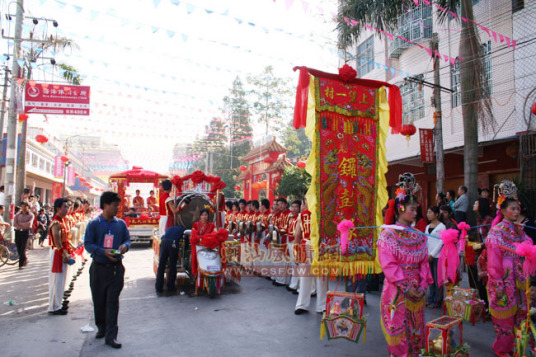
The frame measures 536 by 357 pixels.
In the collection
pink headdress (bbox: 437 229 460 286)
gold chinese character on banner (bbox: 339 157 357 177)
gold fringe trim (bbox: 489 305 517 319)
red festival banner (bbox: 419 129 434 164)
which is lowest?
gold fringe trim (bbox: 489 305 517 319)

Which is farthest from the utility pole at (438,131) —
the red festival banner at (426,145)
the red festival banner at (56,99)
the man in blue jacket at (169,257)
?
the red festival banner at (56,99)

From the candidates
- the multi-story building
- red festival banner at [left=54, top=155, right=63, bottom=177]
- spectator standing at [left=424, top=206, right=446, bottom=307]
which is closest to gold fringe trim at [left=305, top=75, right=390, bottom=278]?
spectator standing at [left=424, top=206, right=446, bottom=307]

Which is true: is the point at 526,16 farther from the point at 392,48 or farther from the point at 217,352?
the point at 217,352

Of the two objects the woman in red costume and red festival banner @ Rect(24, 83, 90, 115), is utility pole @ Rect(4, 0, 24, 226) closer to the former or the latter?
red festival banner @ Rect(24, 83, 90, 115)

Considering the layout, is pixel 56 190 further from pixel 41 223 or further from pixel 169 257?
pixel 169 257

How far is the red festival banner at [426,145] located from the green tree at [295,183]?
708 centimetres

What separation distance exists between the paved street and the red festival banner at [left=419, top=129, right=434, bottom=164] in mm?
6196

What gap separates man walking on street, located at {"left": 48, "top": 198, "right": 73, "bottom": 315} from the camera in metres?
6.02

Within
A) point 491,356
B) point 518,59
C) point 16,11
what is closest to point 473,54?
point 518,59

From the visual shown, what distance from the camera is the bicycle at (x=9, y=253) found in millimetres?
10426

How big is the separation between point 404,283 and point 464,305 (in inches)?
80.3

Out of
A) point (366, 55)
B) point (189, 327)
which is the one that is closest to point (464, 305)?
point (189, 327)

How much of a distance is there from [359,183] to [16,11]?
1368cm

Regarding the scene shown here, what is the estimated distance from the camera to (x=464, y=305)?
5.46 m
